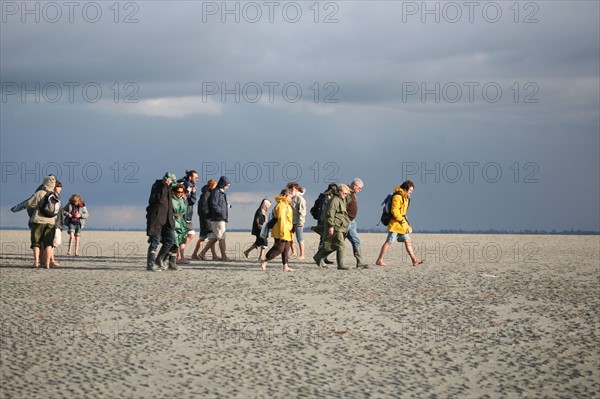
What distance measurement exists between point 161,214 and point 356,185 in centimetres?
461

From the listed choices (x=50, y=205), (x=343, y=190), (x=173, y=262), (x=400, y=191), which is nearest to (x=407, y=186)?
(x=400, y=191)

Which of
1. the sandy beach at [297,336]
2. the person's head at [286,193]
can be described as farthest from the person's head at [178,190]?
the person's head at [286,193]

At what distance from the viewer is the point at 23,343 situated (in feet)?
30.7

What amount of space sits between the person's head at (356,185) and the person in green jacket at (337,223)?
0.85m

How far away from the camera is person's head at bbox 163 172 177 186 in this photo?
17389 mm

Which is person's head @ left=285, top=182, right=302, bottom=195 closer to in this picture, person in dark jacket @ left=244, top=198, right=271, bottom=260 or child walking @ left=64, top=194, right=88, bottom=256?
person in dark jacket @ left=244, top=198, right=271, bottom=260

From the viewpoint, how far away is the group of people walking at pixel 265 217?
17.5 metres

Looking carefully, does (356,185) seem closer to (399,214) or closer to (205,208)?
(399,214)

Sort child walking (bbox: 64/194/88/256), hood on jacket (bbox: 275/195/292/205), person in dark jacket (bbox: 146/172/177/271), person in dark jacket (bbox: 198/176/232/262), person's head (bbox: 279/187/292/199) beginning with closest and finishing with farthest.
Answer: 1. person in dark jacket (bbox: 146/172/177/271)
2. hood on jacket (bbox: 275/195/292/205)
3. person's head (bbox: 279/187/292/199)
4. person in dark jacket (bbox: 198/176/232/262)
5. child walking (bbox: 64/194/88/256)

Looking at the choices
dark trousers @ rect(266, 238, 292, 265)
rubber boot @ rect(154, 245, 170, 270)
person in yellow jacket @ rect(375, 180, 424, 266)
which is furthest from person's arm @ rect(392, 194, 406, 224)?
rubber boot @ rect(154, 245, 170, 270)

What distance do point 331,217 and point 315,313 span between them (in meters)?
6.46

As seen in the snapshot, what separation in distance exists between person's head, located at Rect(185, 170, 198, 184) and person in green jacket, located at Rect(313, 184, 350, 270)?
10.9 feet

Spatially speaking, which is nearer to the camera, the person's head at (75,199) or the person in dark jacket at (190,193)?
the person in dark jacket at (190,193)

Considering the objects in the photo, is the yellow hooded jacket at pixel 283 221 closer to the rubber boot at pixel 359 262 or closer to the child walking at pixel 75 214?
the rubber boot at pixel 359 262
